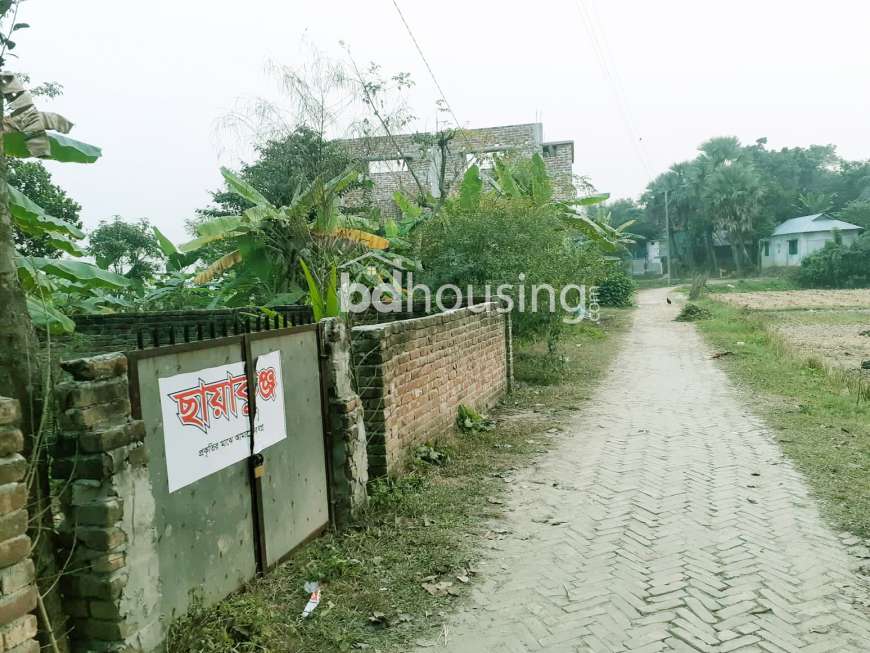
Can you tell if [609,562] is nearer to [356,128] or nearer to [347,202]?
[356,128]

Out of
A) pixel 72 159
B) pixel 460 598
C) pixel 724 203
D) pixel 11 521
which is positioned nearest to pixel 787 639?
pixel 460 598

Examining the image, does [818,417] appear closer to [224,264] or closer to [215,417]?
[215,417]

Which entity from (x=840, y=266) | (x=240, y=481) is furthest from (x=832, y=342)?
(x=840, y=266)

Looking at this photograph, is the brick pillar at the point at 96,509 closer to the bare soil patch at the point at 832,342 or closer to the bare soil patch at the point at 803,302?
the bare soil patch at the point at 832,342

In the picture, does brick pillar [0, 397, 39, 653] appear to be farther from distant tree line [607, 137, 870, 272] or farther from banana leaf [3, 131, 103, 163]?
distant tree line [607, 137, 870, 272]

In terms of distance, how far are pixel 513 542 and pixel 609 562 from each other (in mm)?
776

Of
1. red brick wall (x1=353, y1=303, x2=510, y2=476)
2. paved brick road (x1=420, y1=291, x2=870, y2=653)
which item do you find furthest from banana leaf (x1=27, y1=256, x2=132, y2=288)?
paved brick road (x1=420, y1=291, x2=870, y2=653)

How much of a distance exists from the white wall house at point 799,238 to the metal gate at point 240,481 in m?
56.4

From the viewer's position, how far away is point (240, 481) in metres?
4.28

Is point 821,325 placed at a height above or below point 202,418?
below

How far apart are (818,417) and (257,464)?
311 inches

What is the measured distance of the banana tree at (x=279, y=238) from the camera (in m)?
10.5

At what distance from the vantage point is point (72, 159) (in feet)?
20.3

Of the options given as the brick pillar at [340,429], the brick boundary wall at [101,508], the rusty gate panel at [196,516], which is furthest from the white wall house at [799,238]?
the brick boundary wall at [101,508]
